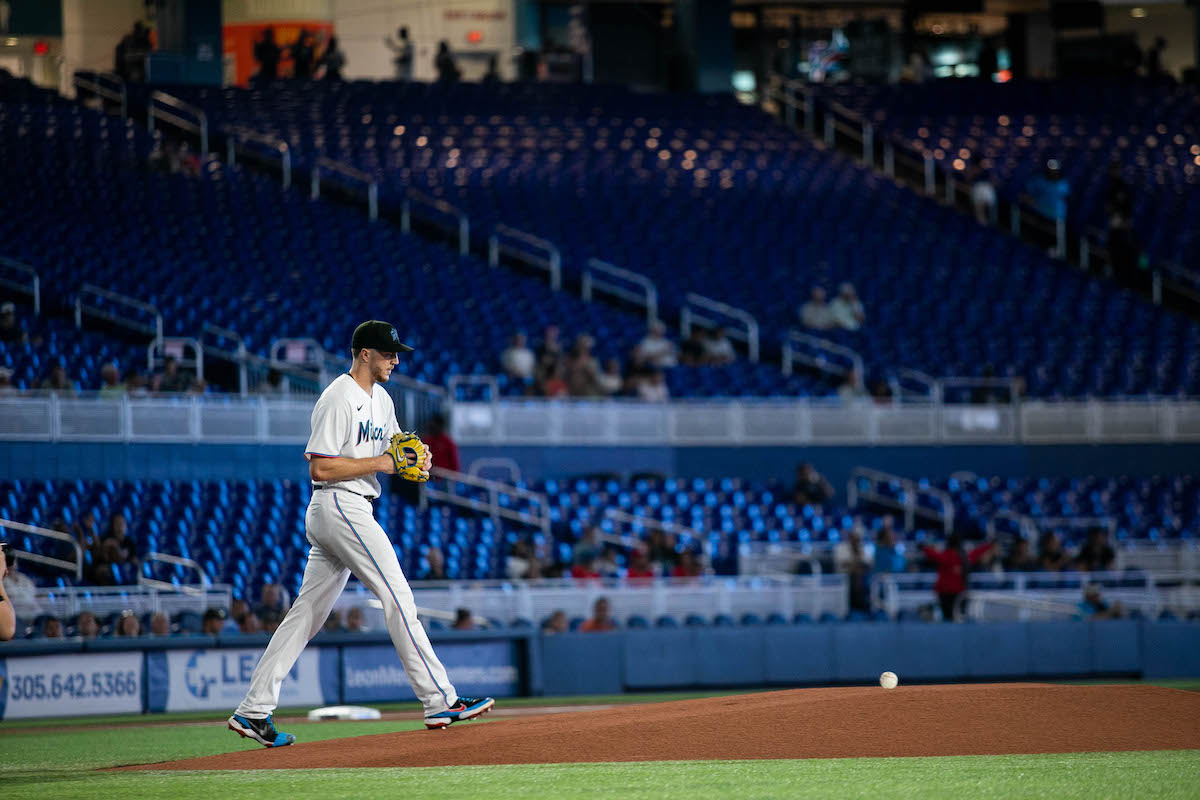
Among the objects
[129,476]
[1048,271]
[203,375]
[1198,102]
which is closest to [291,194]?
[203,375]

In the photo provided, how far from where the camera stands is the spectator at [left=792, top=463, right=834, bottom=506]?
22.9m

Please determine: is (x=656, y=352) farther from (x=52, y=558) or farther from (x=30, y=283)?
(x=52, y=558)

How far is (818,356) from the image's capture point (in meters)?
26.6

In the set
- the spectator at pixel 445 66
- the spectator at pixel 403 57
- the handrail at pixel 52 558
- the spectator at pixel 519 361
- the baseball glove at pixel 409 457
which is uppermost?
the spectator at pixel 403 57

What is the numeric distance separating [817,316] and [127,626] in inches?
567

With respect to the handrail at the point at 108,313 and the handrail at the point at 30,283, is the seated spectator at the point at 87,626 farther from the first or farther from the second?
the handrail at the point at 30,283

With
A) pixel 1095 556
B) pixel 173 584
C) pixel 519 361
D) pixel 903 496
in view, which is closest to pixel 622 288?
pixel 519 361

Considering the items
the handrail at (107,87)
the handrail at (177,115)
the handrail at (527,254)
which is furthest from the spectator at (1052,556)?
the handrail at (107,87)

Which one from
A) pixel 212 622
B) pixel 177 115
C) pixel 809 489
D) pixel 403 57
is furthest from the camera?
pixel 403 57

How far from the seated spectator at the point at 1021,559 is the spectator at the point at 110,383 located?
11597 mm

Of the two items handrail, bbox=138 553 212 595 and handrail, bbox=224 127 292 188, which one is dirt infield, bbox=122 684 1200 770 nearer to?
handrail, bbox=138 553 212 595

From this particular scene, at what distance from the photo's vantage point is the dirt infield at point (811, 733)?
27.0 ft

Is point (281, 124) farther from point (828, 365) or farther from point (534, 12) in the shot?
point (828, 365)

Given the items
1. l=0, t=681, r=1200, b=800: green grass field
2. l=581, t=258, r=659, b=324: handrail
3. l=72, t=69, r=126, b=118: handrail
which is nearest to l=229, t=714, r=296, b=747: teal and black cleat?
l=0, t=681, r=1200, b=800: green grass field
